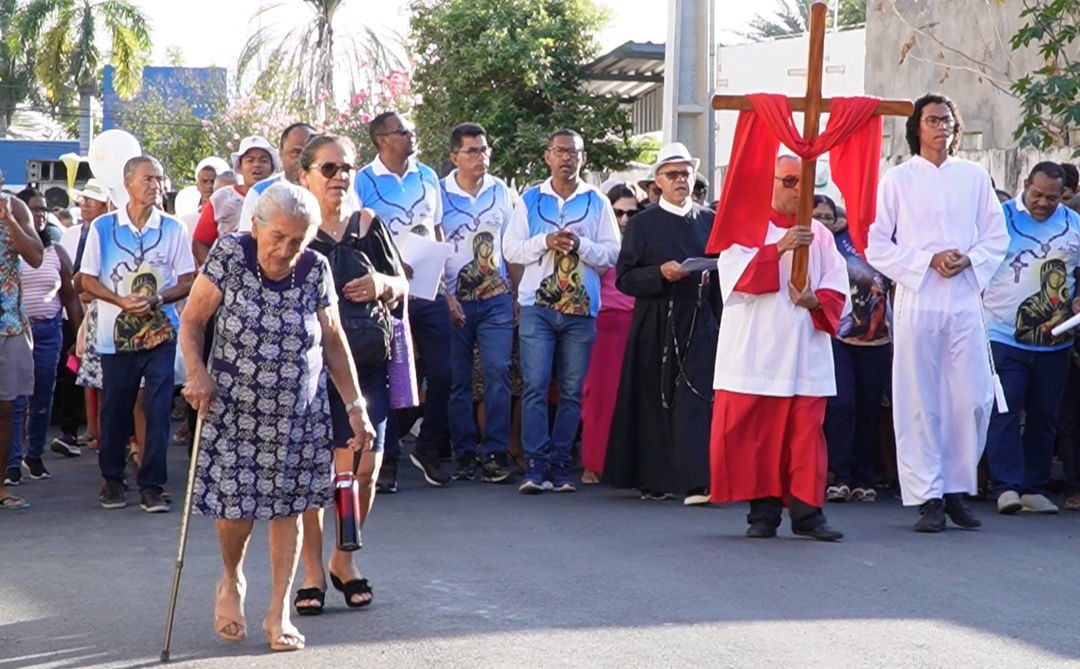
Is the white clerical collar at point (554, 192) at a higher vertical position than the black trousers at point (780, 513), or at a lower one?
higher

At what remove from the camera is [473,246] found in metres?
12.0

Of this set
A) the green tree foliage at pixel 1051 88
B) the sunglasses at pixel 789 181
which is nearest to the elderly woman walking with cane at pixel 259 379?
the sunglasses at pixel 789 181

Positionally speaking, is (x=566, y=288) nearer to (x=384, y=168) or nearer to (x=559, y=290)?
(x=559, y=290)

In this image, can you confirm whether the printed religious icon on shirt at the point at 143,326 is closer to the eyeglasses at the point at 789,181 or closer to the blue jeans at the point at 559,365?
the blue jeans at the point at 559,365

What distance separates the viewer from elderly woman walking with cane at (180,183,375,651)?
669cm

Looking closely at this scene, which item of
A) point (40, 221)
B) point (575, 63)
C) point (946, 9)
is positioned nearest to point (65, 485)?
point (40, 221)

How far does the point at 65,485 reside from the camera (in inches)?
479

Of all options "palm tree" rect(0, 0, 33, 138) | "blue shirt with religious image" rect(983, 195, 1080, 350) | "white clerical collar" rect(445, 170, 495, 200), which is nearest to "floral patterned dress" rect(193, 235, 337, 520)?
"white clerical collar" rect(445, 170, 495, 200)

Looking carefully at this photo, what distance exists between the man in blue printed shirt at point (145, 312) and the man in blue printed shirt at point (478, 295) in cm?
202

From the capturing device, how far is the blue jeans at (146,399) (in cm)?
1064

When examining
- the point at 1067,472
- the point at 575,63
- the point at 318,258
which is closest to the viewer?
the point at 318,258

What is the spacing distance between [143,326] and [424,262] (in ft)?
5.62

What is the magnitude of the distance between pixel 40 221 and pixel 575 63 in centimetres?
1579

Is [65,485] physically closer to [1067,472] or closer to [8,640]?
[8,640]
